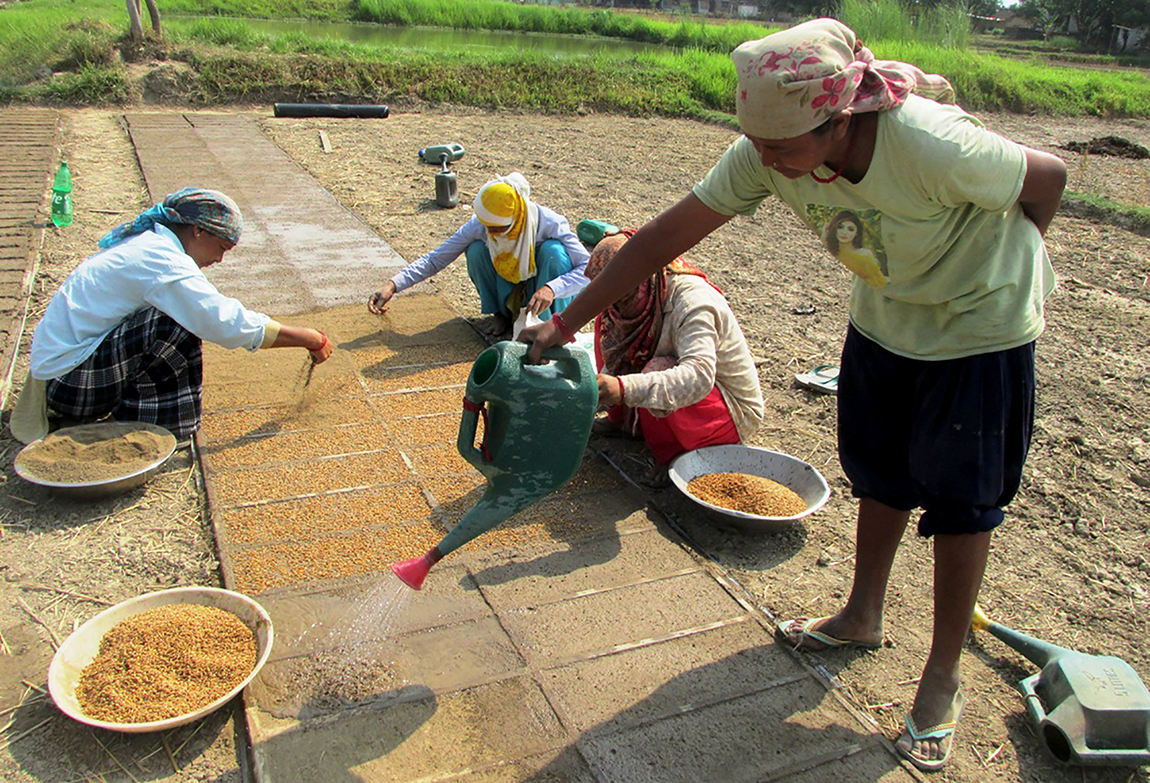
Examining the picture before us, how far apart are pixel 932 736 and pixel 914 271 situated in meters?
1.10

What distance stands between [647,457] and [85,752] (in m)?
2.15

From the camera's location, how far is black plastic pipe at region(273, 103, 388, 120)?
33.7 feet

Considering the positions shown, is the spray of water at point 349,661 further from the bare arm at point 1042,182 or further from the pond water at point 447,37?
the pond water at point 447,37

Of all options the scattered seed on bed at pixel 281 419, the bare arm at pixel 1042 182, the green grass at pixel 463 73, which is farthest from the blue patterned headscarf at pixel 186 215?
the green grass at pixel 463 73

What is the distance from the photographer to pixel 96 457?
2.89 meters

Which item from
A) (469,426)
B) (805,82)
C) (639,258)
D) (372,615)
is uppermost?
(805,82)

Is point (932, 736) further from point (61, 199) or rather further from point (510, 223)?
point (61, 199)

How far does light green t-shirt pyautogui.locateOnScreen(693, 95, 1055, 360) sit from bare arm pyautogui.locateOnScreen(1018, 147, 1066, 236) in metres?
0.04

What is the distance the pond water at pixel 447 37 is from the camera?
19.6 m

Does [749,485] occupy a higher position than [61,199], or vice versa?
[61,199]

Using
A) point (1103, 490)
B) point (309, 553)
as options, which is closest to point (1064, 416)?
point (1103, 490)

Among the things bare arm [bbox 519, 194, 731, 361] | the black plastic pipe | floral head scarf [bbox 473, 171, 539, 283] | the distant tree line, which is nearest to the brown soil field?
floral head scarf [bbox 473, 171, 539, 283]

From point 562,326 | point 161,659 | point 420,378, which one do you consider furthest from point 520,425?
point 420,378

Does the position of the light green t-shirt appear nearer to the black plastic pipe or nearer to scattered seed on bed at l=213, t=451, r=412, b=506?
scattered seed on bed at l=213, t=451, r=412, b=506
